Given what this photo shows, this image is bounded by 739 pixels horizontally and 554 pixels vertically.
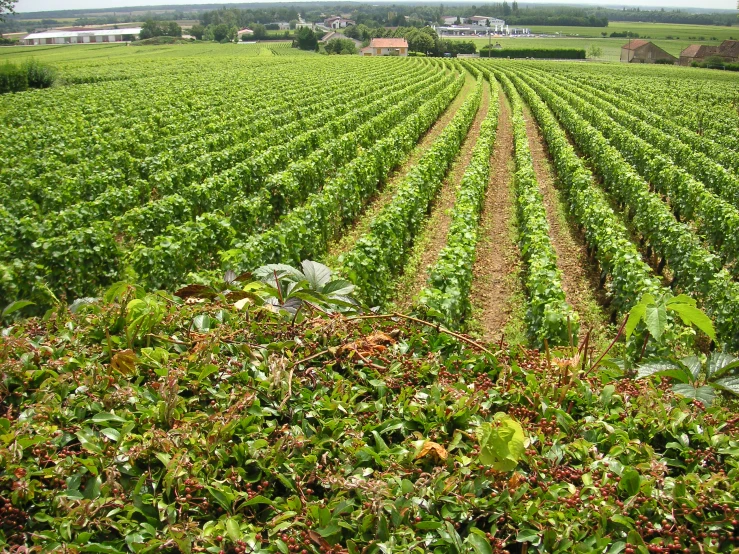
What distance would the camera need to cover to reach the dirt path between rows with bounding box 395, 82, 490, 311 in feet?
35.7

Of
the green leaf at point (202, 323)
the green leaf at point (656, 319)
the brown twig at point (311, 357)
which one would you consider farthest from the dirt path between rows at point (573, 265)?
the green leaf at point (202, 323)

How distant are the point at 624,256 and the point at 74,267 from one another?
9352 millimetres

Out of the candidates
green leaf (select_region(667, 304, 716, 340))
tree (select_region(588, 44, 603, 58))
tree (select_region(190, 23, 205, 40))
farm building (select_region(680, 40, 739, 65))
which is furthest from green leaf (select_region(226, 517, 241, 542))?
tree (select_region(190, 23, 205, 40))

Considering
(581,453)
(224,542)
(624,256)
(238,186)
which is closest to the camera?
(224,542)

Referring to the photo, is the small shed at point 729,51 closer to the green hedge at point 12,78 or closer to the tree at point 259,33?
the green hedge at point 12,78

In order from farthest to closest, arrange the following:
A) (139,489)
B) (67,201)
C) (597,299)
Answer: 1. (67,201)
2. (597,299)
3. (139,489)

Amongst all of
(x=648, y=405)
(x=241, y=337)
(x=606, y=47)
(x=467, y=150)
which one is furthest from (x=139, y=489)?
(x=606, y=47)

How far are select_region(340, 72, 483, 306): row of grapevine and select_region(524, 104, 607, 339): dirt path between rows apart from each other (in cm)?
323

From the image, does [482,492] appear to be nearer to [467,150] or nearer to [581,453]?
[581,453]

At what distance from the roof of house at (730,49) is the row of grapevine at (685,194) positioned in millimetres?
77229

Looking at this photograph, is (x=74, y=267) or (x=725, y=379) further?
(x=74, y=267)

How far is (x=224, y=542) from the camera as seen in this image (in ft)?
5.19

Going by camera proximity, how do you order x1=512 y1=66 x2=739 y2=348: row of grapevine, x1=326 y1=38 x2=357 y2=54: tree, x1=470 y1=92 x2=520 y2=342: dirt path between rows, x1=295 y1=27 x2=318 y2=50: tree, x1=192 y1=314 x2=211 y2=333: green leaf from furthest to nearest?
1. x1=295 y1=27 x2=318 y2=50: tree
2. x1=326 y1=38 x2=357 y2=54: tree
3. x1=470 y1=92 x2=520 y2=342: dirt path between rows
4. x1=512 y1=66 x2=739 y2=348: row of grapevine
5. x1=192 y1=314 x2=211 y2=333: green leaf

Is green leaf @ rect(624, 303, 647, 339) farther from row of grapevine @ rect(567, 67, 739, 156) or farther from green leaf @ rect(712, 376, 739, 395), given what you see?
row of grapevine @ rect(567, 67, 739, 156)
